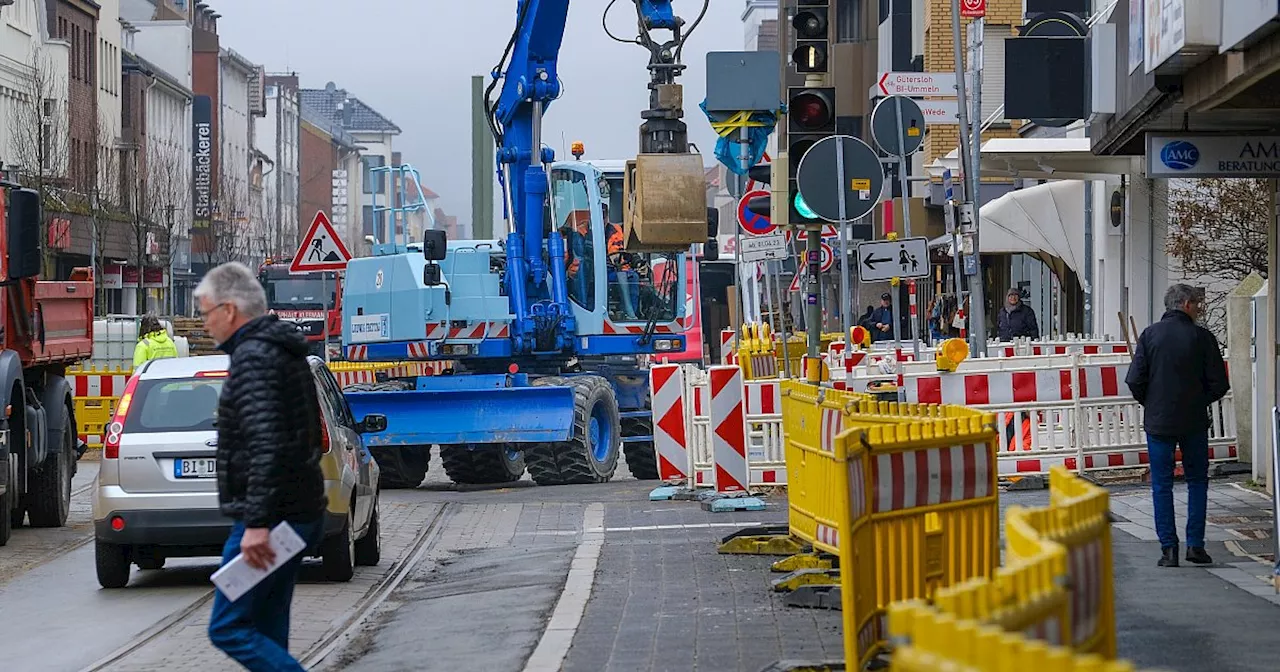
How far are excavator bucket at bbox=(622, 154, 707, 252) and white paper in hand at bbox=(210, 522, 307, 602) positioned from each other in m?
15.0

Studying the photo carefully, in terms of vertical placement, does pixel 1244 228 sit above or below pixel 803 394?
above

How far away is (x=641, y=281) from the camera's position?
25781mm

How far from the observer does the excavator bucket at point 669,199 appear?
71.9 feet

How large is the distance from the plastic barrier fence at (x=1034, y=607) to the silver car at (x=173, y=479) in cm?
792

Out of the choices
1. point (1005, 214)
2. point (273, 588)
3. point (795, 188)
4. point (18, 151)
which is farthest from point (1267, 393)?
point (18, 151)

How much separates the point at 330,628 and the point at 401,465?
11.8 metres

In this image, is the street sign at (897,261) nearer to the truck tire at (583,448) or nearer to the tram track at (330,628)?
the truck tire at (583,448)

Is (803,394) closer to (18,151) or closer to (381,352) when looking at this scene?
(381,352)

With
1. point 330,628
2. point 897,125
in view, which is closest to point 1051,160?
point 897,125

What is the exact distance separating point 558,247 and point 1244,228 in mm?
7683

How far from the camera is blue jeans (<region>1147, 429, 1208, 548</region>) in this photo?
40.4ft

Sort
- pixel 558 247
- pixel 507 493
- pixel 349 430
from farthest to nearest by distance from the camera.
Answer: pixel 558 247
pixel 507 493
pixel 349 430

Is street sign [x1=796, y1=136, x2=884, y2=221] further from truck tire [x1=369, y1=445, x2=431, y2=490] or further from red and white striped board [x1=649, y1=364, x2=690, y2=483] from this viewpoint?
truck tire [x1=369, y1=445, x2=431, y2=490]

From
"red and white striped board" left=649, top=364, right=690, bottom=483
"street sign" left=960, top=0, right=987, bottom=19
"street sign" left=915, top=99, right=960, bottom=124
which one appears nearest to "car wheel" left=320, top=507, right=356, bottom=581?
"red and white striped board" left=649, top=364, right=690, bottom=483
